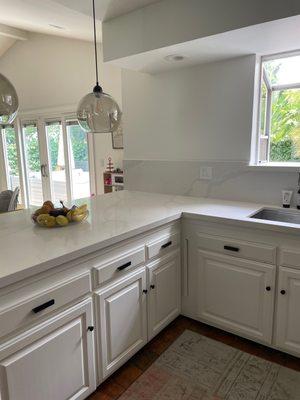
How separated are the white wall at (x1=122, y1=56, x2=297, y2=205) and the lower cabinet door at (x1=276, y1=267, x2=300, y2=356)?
703 mm

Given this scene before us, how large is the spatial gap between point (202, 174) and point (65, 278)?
5.32 ft

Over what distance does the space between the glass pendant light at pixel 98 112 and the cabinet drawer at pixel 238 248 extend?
97 centimetres

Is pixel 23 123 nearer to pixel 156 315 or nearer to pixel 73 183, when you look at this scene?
pixel 73 183

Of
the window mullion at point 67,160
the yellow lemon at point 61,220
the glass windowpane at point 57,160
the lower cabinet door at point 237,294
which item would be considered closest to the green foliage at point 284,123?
the lower cabinet door at point 237,294

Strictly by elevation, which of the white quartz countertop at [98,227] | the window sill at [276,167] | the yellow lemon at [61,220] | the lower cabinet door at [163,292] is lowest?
the lower cabinet door at [163,292]

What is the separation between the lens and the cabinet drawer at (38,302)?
1143mm

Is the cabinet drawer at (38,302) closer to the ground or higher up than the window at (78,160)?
closer to the ground

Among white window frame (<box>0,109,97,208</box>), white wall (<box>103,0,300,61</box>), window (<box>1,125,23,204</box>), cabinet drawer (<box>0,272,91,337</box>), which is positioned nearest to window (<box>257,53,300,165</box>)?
white wall (<box>103,0,300,61</box>)

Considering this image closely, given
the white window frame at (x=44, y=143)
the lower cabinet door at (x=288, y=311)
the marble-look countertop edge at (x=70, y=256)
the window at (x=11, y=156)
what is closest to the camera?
the marble-look countertop edge at (x=70, y=256)

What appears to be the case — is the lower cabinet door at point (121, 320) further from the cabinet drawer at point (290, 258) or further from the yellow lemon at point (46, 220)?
the cabinet drawer at point (290, 258)

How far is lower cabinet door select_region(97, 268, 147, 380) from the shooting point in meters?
1.59

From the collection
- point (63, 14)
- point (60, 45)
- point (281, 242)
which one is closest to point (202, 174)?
point (281, 242)

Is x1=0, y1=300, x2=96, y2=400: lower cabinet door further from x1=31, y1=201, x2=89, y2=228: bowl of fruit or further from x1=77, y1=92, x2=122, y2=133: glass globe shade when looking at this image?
x1=77, y1=92, x2=122, y2=133: glass globe shade

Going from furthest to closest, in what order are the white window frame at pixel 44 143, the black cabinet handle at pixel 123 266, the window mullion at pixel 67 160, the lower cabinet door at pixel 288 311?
the window mullion at pixel 67 160
the white window frame at pixel 44 143
the lower cabinet door at pixel 288 311
the black cabinet handle at pixel 123 266
